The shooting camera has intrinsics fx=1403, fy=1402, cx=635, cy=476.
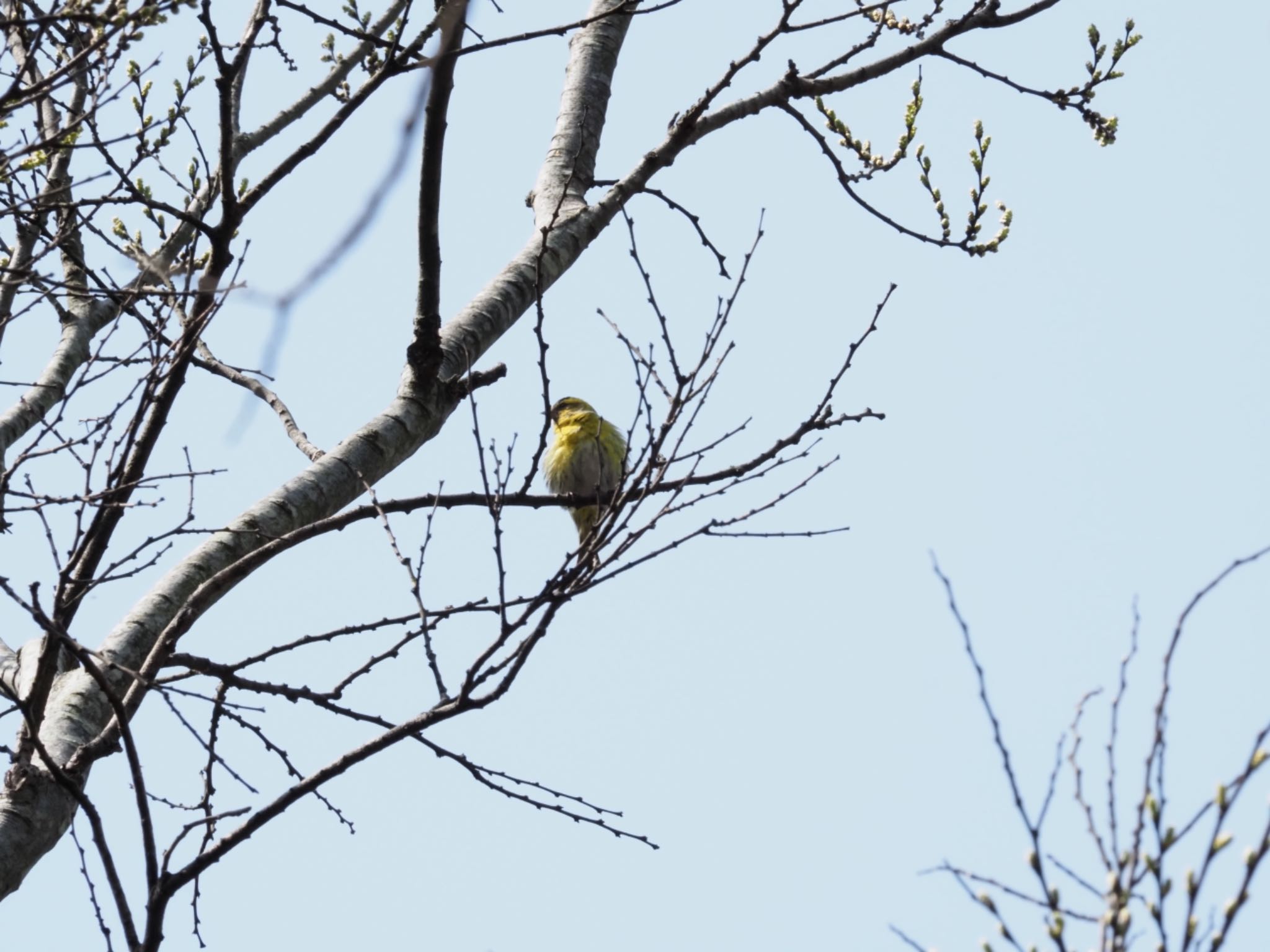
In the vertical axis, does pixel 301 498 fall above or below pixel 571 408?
below

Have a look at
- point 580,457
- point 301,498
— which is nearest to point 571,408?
point 580,457

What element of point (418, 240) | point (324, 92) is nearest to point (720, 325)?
point (418, 240)

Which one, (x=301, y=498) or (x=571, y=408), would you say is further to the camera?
(x=571, y=408)

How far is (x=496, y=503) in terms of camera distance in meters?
3.07

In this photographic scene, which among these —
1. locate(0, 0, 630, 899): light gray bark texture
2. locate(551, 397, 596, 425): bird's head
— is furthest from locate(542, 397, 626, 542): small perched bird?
locate(0, 0, 630, 899): light gray bark texture

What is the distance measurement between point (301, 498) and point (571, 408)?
4615 mm

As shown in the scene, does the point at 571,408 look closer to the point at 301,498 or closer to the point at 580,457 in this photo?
the point at 580,457

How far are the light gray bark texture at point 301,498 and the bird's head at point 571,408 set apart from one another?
3.05 m

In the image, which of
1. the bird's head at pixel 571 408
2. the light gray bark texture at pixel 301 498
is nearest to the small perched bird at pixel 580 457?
the bird's head at pixel 571 408

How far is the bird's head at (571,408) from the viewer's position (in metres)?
8.36

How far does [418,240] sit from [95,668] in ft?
5.34

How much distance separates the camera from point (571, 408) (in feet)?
28.0

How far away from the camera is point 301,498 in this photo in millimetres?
3967

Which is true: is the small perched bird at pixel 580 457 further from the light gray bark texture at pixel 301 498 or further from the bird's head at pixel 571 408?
the light gray bark texture at pixel 301 498
